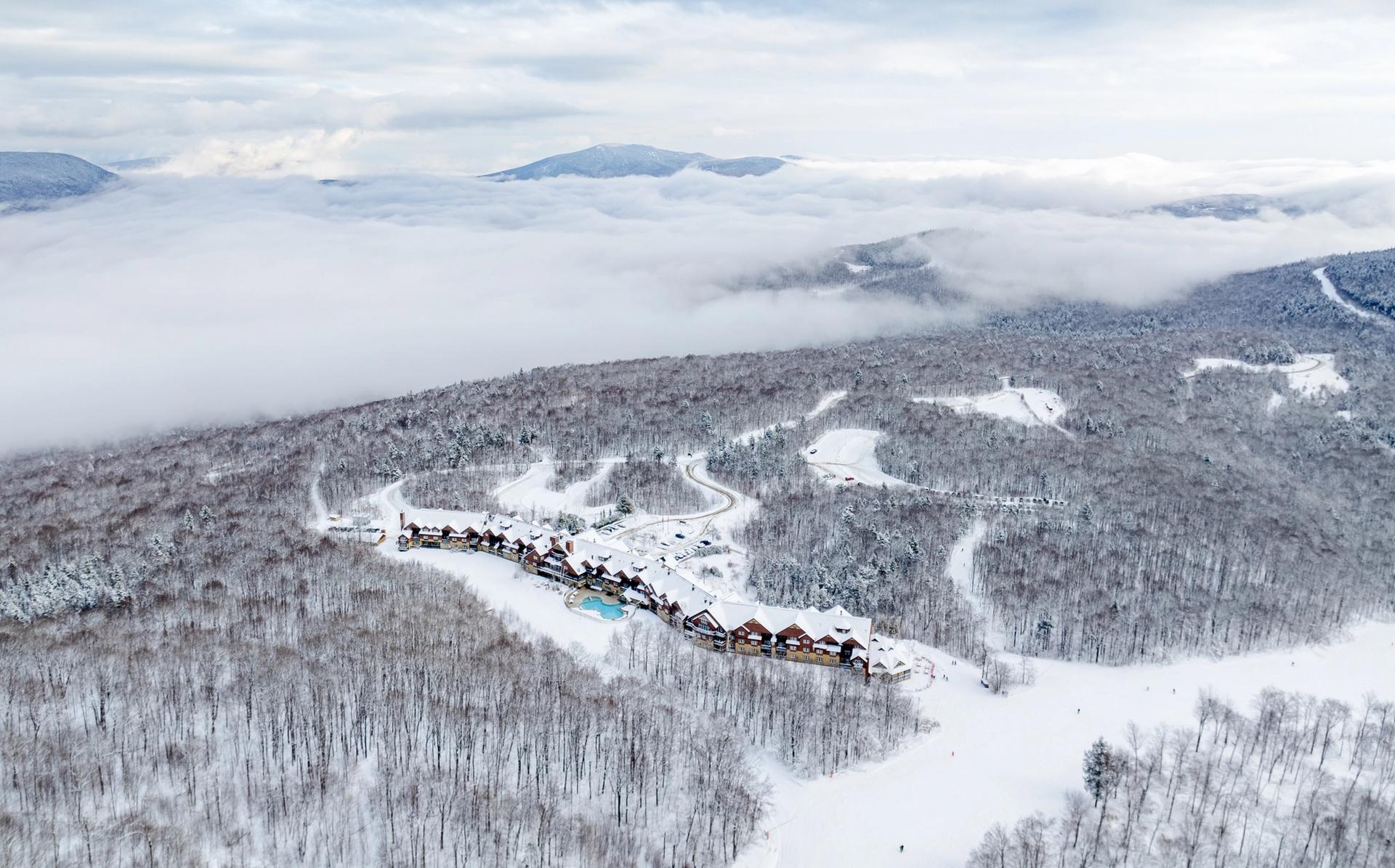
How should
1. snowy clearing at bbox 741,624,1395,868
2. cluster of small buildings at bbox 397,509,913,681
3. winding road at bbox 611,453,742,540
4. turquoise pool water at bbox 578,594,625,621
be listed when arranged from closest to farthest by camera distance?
snowy clearing at bbox 741,624,1395,868 → cluster of small buildings at bbox 397,509,913,681 → turquoise pool water at bbox 578,594,625,621 → winding road at bbox 611,453,742,540

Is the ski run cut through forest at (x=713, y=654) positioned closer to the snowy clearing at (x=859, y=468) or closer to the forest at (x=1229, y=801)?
the forest at (x=1229, y=801)

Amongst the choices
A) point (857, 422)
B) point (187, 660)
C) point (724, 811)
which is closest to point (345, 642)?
point (187, 660)

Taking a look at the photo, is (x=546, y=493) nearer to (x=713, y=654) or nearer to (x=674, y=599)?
(x=674, y=599)

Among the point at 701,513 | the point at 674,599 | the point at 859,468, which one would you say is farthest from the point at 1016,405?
the point at 674,599

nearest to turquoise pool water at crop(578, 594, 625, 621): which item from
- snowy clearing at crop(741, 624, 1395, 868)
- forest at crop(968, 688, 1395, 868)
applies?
snowy clearing at crop(741, 624, 1395, 868)

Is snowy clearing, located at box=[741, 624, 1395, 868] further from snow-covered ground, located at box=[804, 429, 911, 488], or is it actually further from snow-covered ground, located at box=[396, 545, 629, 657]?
snow-covered ground, located at box=[804, 429, 911, 488]

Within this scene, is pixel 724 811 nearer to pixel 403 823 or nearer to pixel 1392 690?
pixel 403 823

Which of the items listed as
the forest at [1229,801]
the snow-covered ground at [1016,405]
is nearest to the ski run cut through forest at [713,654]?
the forest at [1229,801]
